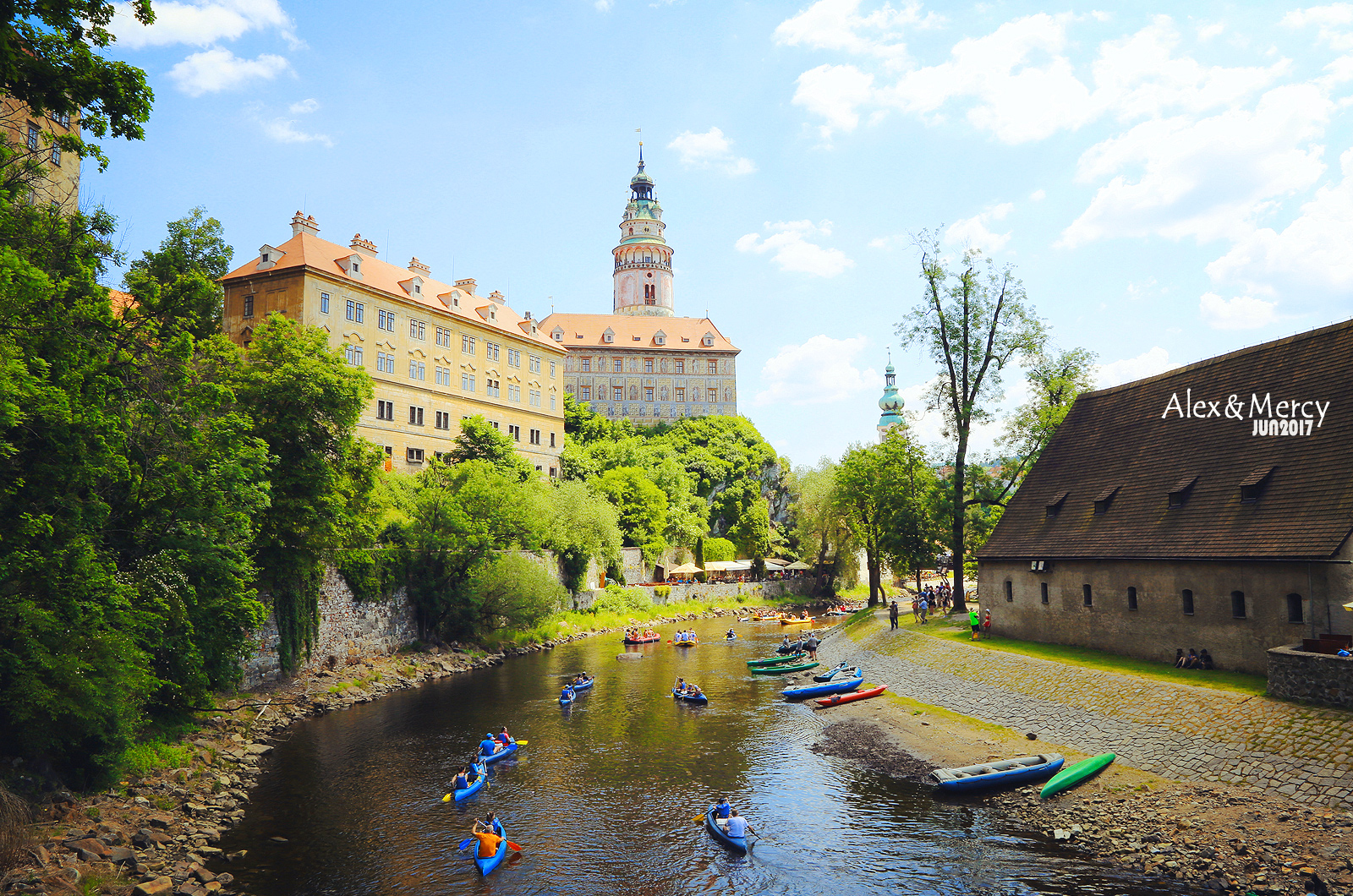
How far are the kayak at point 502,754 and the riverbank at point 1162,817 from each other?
35.4 feet

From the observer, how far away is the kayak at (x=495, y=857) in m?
18.1

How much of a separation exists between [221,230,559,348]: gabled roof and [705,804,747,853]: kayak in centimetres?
4952

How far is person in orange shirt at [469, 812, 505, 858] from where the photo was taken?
60.4 feet

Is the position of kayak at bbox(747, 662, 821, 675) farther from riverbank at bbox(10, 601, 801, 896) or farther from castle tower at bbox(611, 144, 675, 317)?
castle tower at bbox(611, 144, 675, 317)

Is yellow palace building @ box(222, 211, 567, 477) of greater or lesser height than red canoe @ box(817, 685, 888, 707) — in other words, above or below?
above

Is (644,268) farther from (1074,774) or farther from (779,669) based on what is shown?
(1074,774)

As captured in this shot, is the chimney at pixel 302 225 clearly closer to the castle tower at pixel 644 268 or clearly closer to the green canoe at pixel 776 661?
the green canoe at pixel 776 661

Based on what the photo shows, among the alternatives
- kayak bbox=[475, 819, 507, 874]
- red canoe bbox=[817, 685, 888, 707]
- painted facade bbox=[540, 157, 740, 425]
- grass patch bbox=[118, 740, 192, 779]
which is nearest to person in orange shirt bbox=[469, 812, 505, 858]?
kayak bbox=[475, 819, 507, 874]

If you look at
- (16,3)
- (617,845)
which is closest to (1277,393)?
(617,845)

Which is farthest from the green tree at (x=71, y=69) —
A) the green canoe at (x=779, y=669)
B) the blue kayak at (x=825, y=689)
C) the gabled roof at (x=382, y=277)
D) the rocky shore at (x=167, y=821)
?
the gabled roof at (x=382, y=277)

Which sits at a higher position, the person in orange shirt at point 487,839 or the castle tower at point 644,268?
the castle tower at point 644,268

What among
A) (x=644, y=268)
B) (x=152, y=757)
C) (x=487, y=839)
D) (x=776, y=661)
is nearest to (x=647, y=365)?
(x=644, y=268)

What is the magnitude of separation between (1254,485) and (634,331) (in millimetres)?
106023

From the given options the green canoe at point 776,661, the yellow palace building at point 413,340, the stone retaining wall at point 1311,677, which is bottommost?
the green canoe at point 776,661
